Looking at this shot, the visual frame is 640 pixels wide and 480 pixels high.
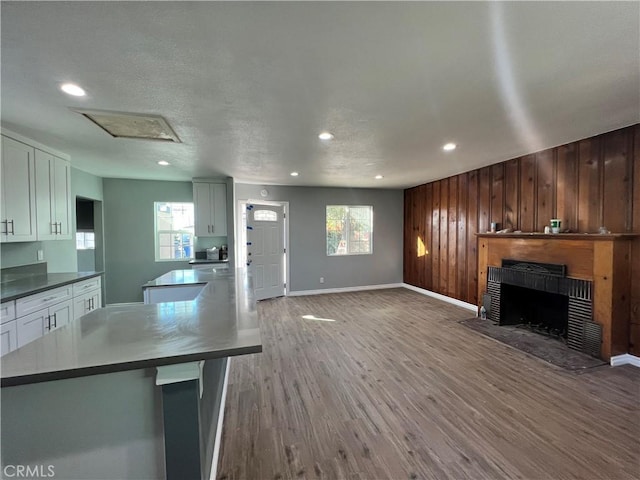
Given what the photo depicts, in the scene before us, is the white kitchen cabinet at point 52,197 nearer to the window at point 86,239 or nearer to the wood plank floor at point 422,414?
the window at point 86,239

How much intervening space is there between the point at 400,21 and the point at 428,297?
17.8ft

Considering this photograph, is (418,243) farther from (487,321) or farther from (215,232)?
(215,232)

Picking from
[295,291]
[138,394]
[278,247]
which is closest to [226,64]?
[138,394]

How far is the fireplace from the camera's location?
3.00m

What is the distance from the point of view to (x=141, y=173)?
15.6ft

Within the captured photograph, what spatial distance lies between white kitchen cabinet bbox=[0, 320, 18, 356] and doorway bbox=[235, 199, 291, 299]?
10.5 ft

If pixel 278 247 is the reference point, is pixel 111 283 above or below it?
below

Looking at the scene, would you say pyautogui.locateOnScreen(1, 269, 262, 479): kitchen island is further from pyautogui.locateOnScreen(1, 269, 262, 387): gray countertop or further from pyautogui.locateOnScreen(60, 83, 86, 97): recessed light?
pyautogui.locateOnScreen(60, 83, 86, 97): recessed light

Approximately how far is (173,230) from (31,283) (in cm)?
278

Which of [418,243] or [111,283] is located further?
[418,243]

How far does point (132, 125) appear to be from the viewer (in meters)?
2.59

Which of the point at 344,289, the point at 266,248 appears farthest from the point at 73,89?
the point at 344,289

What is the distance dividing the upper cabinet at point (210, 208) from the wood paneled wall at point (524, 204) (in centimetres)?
431
